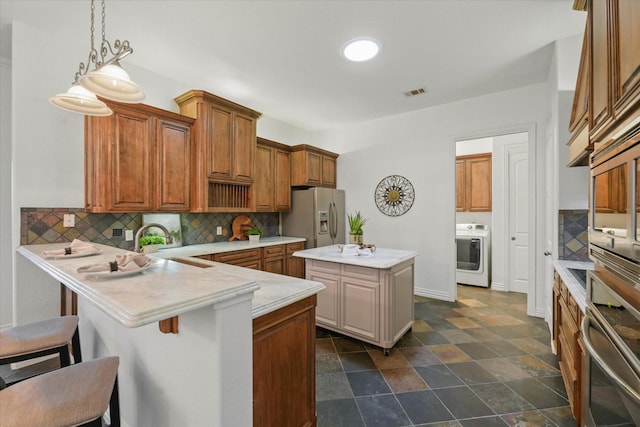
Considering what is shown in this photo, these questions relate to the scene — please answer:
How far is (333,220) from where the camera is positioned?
468 centimetres

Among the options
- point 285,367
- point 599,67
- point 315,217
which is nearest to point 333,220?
point 315,217

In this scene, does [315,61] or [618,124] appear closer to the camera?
[618,124]

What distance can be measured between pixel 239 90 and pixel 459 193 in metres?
4.17

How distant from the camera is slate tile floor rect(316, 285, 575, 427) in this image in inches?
68.7

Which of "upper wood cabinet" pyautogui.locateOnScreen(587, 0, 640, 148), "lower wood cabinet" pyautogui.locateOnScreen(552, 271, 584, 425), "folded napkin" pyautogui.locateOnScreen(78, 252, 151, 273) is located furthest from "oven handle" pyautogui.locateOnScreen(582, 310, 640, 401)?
"folded napkin" pyautogui.locateOnScreen(78, 252, 151, 273)

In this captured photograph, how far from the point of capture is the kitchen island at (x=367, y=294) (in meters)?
2.45

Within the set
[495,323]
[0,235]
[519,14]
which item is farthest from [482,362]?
[0,235]

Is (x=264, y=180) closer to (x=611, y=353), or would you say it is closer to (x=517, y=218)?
(x=611, y=353)

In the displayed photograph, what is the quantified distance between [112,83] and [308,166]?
314cm

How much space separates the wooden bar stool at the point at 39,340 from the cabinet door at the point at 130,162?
121 centimetres

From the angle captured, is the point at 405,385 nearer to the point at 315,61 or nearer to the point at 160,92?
the point at 315,61

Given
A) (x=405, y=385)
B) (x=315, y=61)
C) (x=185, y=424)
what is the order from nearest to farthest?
(x=185, y=424), (x=405, y=385), (x=315, y=61)

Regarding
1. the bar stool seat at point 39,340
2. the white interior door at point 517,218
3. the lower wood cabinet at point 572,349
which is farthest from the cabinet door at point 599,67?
the white interior door at point 517,218

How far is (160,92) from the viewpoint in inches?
127
